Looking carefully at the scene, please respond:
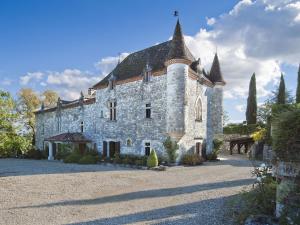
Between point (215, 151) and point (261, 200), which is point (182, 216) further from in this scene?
point (215, 151)

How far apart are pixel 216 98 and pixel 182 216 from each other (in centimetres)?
1967

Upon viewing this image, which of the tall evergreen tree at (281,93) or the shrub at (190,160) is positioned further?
the tall evergreen tree at (281,93)

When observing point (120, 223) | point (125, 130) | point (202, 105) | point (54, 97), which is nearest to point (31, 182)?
point (120, 223)

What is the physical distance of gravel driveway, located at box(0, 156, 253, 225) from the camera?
26.8ft

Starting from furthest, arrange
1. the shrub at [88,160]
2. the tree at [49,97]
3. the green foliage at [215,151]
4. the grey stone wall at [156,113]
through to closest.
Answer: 1. the tree at [49,97]
2. the green foliage at [215,151]
3. the shrub at [88,160]
4. the grey stone wall at [156,113]

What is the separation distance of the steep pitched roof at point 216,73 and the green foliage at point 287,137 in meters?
20.6

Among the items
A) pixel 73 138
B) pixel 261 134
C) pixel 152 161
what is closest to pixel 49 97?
pixel 73 138

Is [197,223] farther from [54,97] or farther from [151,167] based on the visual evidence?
[54,97]

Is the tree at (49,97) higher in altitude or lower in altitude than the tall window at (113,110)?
higher

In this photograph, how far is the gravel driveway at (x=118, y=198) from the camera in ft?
26.8

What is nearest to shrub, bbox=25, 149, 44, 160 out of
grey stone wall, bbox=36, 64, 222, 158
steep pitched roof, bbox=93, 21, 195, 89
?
grey stone wall, bbox=36, 64, 222, 158

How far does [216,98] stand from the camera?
87.7 ft

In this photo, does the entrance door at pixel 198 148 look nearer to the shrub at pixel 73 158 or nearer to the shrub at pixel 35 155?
the shrub at pixel 73 158

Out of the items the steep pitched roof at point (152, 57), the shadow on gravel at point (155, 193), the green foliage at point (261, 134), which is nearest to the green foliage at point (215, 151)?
the green foliage at point (261, 134)
